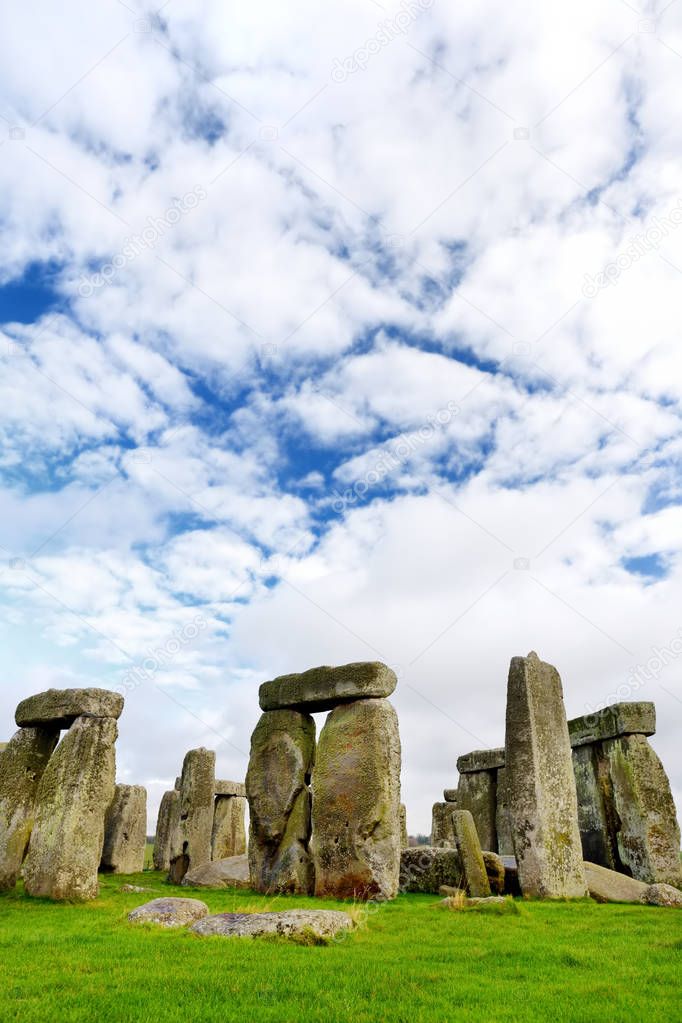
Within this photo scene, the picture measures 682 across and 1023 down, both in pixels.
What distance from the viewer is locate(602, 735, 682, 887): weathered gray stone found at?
13.4 meters

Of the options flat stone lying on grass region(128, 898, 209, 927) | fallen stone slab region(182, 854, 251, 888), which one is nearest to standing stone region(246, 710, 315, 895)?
fallen stone slab region(182, 854, 251, 888)

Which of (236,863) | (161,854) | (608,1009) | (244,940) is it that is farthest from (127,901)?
(161,854)

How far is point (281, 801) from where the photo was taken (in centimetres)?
1273

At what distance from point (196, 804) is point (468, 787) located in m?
7.04

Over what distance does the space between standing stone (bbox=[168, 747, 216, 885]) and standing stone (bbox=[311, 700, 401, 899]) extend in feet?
16.3

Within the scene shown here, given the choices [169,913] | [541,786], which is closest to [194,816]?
[541,786]

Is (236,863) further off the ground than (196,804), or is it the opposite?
(196,804)

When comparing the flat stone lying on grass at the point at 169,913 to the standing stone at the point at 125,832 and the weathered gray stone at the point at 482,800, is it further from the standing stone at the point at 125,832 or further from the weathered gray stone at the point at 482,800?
the standing stone at the point at 125,832

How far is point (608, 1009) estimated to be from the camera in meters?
4.63

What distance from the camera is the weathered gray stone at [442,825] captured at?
1959cm

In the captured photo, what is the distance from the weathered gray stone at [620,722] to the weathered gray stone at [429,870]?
13.3ft

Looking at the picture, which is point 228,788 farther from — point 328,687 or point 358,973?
point 358,973

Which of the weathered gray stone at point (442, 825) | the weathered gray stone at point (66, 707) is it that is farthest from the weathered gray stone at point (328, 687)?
the weathered gray stone at point (442, 825)

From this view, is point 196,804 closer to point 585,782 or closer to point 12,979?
point 585,782
